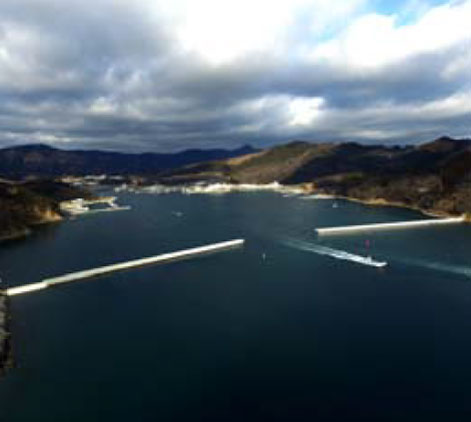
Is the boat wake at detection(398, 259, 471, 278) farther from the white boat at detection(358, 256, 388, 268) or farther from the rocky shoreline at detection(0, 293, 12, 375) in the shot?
the rocky shoreline at detection(0, 293, 12, 375)

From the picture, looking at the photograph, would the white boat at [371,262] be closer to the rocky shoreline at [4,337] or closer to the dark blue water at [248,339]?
the dark blue water at [248,339]

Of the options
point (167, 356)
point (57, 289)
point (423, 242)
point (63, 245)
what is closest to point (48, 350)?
point (167, 356)

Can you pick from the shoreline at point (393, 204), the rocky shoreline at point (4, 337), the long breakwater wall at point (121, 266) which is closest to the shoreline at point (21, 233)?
the long breakwater wall at point (121, 266)

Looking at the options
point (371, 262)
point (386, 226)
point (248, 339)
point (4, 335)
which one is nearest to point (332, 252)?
point (371, 262)

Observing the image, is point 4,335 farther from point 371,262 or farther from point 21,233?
point 21,233

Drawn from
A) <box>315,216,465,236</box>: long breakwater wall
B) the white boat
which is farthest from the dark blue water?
<box>315,216,465,236</box>: long breakwater wall

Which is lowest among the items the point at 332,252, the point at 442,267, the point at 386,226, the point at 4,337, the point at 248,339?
the point at 4,337
